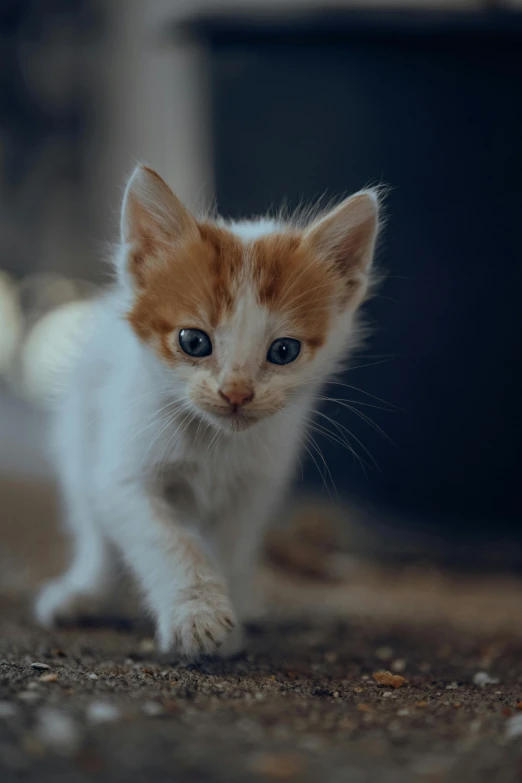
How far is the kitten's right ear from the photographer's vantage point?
1636mm

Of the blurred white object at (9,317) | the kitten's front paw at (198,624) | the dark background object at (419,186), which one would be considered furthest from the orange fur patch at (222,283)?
the blurred white object at (9,317)

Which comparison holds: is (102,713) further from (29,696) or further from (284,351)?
(284,351)

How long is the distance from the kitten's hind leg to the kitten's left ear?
2.70 ft

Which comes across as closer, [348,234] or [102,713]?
[102,713]

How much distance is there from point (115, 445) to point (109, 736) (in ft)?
2.51

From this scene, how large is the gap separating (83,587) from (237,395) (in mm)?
809

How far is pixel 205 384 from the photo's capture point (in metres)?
1.51

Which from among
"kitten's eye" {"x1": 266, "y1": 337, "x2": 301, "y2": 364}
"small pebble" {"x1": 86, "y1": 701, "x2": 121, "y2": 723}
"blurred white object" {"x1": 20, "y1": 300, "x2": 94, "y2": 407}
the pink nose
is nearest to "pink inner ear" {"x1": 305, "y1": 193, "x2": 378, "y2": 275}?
"kitten's eye" {"x1": 266, "y1": 337, "x2": 301, "y2": 364}

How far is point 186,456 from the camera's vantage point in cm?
169

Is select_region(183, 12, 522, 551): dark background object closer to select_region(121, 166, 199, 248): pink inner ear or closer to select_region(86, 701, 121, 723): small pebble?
select_region(121, 166, 199, 248): pink inner ear

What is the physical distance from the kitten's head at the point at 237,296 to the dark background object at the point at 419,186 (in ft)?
3.59

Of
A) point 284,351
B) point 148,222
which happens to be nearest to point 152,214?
point 148,222

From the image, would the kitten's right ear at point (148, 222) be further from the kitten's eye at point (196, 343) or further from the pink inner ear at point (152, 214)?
the kitten's eye at point (196, 343)

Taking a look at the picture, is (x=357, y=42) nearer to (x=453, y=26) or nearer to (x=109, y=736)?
(x=453, y=26)
